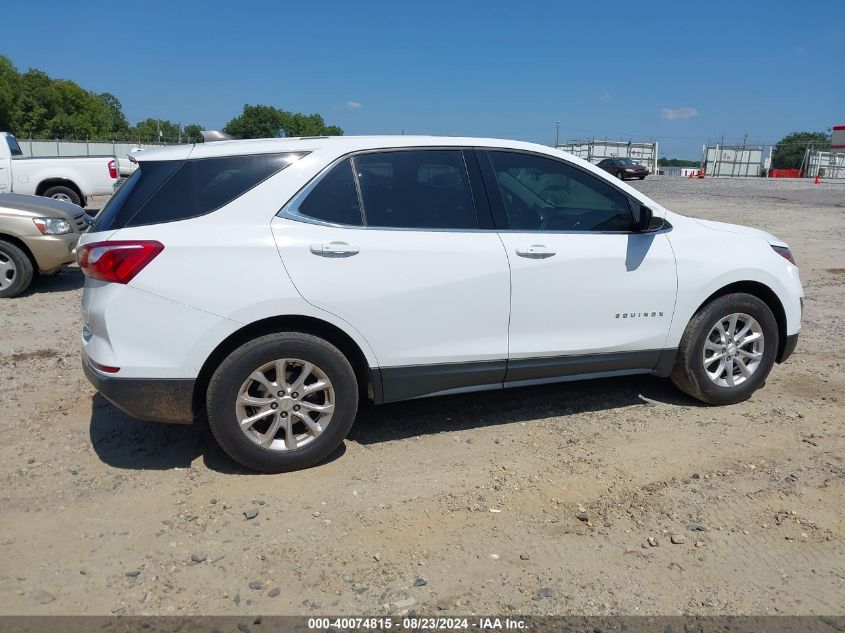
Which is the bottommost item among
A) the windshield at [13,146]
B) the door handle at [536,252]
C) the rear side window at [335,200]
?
the door handle at [536,252]

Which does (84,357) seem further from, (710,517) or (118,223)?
(710,517)

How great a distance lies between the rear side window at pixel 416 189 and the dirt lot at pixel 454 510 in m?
1.41

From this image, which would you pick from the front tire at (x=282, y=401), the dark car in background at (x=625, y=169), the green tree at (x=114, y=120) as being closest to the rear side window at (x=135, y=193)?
the front tire at (x=282, y=401)

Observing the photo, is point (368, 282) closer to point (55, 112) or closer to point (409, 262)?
point (409, 262)

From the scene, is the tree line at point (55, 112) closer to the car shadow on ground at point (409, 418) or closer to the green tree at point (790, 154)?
the green tree at point (790, 154)

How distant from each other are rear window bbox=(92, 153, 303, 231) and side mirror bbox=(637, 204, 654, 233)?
7.39ft

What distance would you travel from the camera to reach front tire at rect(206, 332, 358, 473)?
3641 mm

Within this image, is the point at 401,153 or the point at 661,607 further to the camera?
the point at 401,153

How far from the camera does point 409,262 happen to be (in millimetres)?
3867

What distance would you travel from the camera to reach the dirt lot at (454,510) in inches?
113

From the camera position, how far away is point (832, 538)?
3252 millimetres

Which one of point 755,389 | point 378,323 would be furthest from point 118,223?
point 755,389

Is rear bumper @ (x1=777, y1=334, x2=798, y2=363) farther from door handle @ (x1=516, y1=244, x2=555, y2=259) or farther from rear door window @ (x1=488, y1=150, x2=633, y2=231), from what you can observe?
door handle @ (x1=516, y1=244, x2=555, y2=259)

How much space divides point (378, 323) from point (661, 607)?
6.58 ft
